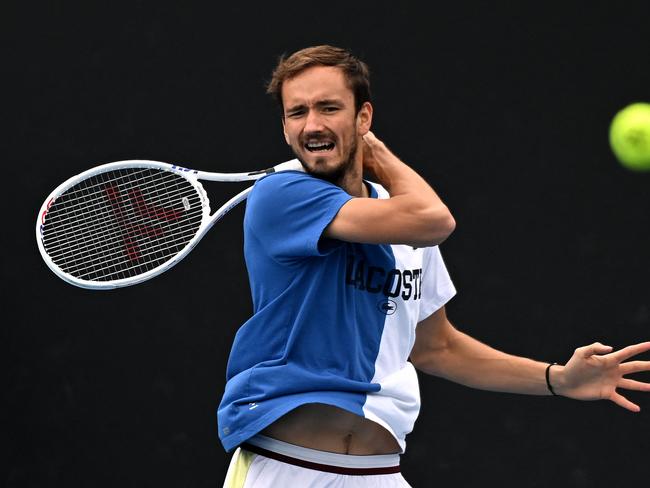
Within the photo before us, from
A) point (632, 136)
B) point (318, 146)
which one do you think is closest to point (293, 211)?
point (318, 146)

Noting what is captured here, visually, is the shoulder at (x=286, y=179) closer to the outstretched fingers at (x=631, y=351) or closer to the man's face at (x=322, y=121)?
the man's face at (x=322, y=121)

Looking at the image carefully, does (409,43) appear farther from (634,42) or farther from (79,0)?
(79,0)

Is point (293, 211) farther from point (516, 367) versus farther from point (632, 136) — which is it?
point (632, 136)

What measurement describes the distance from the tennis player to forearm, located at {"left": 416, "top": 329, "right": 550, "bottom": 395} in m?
0.38

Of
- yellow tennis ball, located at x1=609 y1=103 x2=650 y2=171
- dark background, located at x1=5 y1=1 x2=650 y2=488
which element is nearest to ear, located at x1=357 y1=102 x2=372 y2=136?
yellow tennis ball, located at x1=609 y1=103 x2=650 y2=171

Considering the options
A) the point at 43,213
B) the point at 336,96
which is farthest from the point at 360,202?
the point at 43,213

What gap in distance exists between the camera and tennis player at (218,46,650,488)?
288 cm

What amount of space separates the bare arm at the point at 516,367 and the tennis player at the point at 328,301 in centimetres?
37

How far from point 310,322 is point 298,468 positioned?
12.4 inches

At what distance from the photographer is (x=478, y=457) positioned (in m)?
4.54

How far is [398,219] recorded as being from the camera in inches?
112

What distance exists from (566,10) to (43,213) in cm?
194

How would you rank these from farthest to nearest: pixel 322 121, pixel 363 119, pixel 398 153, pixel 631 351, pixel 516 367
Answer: pixel 398 153 → pixel 516 367 → pixel 631 351 → pixel 363 119 → pixel 322 121

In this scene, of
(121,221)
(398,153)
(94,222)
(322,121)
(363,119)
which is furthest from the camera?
(398,153)
